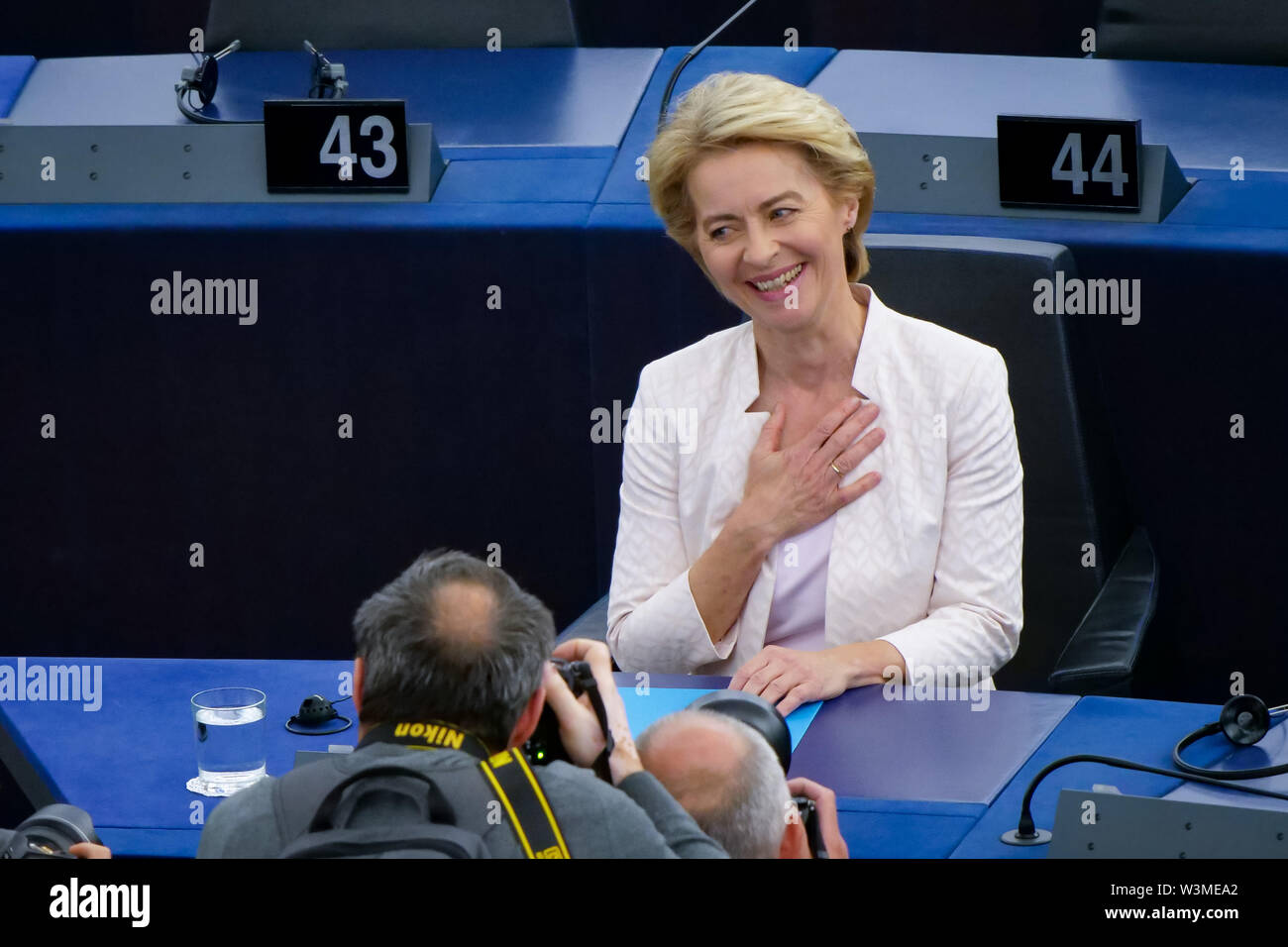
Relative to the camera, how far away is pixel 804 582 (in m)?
2.06

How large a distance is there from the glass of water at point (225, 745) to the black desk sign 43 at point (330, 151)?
1273mm

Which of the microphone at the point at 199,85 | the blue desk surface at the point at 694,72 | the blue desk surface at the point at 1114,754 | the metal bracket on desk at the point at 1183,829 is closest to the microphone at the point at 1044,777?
the blue desk surface at the point at 1114,754

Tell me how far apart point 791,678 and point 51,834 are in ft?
2.44

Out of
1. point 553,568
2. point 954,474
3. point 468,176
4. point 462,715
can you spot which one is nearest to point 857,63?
point 468,176

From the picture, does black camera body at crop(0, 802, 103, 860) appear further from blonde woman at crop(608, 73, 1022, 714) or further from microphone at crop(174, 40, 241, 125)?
microphone at crop(174, 40, 241, 125)

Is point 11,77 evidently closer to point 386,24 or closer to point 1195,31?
point 386,24

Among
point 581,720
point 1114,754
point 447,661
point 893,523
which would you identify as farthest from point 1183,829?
point 893,523

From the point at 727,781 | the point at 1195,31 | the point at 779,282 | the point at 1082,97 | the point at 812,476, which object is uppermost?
the point at 1195,31

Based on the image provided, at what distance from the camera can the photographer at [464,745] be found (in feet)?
3.59

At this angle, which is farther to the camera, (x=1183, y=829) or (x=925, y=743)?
(x=925, y=743)

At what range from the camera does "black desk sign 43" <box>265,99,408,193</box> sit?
108 inches

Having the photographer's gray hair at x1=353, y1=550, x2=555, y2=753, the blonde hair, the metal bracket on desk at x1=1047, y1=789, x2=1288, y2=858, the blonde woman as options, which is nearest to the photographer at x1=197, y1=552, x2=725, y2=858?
the photographer's gray hair at x1=353, y1=550, x2=555, y2=753

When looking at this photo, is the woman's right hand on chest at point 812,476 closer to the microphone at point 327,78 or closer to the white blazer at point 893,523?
the white blazer at point 893,523
